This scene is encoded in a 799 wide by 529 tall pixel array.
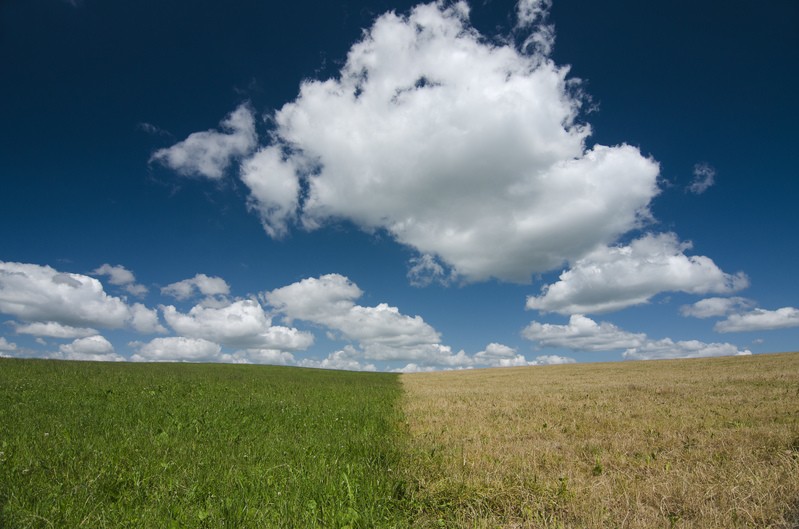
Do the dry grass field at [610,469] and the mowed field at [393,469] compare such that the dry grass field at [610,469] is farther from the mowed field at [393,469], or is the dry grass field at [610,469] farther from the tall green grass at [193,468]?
the tall green grass at [193,468]

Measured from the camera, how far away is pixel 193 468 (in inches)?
264

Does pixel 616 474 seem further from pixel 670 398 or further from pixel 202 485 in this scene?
pixel 670 398

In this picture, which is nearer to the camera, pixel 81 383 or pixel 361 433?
pixel 361 433

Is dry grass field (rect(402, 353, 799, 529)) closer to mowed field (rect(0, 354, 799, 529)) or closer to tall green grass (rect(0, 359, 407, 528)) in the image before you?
mowed field (rect(0, 354, 799, 529))

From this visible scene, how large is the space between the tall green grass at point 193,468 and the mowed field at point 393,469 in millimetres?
32

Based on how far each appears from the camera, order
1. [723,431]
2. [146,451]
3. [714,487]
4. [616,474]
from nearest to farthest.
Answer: [714,487] → [616,474] → [146,451] → [723,431]

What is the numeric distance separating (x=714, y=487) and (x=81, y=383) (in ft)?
77.3

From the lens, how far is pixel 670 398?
53.5 ft

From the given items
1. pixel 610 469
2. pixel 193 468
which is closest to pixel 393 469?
pixel 193 468

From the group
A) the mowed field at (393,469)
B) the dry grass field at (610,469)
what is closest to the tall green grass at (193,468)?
the mowed field at (393,469)

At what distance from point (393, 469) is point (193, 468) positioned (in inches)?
127

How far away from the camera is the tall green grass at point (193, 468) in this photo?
5059 mm

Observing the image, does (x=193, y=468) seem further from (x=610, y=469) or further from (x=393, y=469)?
(x=610, y=469)

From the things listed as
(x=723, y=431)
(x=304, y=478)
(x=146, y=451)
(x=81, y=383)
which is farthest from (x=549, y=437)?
(x=81, y=383)
